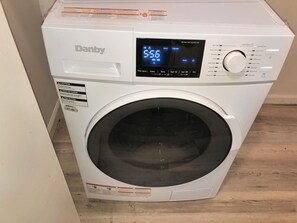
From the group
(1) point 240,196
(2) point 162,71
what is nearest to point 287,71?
(1) point 240,196

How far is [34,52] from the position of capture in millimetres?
1210

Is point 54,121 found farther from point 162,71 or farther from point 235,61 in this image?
point 235,61

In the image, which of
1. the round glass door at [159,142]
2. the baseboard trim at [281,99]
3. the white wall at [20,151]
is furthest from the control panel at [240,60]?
the baseboard trim at [281,99]

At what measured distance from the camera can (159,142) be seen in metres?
0.95

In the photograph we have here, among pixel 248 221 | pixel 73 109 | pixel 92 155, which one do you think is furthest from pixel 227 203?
pixel 73 109

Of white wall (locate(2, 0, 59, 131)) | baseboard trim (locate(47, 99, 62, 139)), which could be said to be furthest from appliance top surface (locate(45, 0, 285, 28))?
baseboard trim (locate(47, 99, 62, 139))

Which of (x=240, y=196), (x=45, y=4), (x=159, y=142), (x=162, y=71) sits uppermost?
(x=162, y=71)

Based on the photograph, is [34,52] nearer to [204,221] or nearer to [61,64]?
[61,64]

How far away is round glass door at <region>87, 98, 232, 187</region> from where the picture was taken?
0.81m

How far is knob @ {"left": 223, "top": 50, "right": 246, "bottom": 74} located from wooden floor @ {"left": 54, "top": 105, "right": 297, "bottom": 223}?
72cm

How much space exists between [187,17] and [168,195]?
718 mm

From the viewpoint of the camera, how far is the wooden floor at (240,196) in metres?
1.18

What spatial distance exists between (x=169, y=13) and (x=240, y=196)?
88 centimetres

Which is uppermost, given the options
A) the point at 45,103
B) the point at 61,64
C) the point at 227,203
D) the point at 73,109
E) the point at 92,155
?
the point at 61,64
